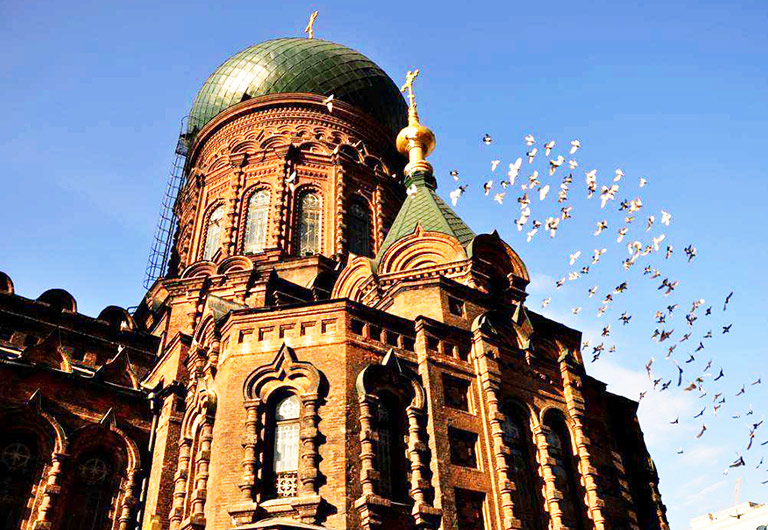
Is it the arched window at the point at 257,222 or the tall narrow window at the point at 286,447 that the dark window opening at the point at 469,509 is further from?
the arched window at the point at 257,222

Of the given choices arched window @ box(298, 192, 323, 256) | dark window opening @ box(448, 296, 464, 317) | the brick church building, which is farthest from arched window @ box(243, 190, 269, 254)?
dark window opening @ box(448, 296, 464, 317)

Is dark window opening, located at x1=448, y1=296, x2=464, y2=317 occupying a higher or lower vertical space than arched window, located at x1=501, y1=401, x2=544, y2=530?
higher

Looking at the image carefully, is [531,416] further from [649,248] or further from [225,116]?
[225,116]

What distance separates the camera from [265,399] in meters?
12.1

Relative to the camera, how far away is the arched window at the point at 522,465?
1229cm

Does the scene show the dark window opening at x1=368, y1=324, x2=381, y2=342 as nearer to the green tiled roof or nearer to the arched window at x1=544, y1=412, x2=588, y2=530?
the green tiled roof

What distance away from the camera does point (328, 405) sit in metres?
11.9

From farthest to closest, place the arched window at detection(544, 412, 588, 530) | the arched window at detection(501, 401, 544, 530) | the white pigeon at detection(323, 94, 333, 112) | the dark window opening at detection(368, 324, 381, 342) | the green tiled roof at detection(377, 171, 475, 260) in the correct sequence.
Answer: the white pigeon at detection(323, 94, 333, 112) < the green tiled roof at detection(377, 171, 475, 260) < the arched window at detection(544, 412, 588, 530) < the dark window opening at detection(368, 324, 381, 342) < the arched window at detection(501, 401, 544, 530)

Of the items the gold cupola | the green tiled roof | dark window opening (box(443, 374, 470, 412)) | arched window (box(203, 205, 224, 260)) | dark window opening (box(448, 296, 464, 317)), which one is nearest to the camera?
dark window opening (box(443, 374, 470, 412))

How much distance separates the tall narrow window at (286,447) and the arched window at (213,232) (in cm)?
980

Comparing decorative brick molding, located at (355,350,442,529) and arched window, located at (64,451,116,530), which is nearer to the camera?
decorative brick molding, located at (355,350,442,529)

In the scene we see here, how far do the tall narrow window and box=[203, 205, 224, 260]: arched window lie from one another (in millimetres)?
9802

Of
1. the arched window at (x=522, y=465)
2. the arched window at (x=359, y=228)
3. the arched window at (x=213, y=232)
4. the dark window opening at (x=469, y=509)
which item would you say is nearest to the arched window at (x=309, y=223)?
the arched window at (x=359, y=228)

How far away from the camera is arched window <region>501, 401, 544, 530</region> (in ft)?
40.3
